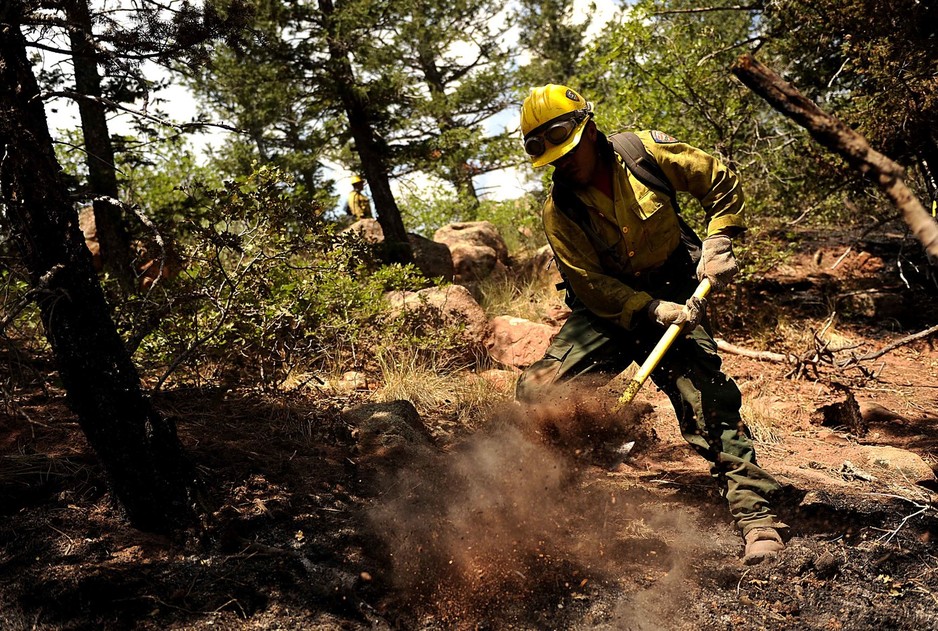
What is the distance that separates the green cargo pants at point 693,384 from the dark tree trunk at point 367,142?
21.9 feet

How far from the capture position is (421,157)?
11273 millimetres

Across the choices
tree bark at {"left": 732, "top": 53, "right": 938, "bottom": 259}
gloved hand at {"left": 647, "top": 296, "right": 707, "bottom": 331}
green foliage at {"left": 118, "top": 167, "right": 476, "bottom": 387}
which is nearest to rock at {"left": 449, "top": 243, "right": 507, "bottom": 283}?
green foliage at {"left": 118, "top": 167, "right": 476, "bottom": 387}

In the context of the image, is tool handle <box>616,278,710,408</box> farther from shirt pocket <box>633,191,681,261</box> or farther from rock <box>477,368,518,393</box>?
rock <box>477,368,518,393</box>

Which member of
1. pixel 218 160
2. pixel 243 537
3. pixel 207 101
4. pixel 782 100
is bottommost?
pixel 243 537

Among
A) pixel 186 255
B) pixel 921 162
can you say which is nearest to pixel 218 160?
pixel 186 255

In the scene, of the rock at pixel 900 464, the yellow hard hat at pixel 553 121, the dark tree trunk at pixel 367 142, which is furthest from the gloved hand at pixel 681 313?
the dark tree trunk at pixel 367 142

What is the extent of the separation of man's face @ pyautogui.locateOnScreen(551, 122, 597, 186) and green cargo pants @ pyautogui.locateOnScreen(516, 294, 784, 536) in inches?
29.4

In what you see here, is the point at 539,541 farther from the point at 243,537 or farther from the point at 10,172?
the point at 10,172

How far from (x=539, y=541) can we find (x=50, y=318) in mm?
2455

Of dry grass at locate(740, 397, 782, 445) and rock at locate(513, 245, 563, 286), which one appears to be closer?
dry grass at locate(740, 397, 782, 445)

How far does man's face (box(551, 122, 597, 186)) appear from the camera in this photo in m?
3.62

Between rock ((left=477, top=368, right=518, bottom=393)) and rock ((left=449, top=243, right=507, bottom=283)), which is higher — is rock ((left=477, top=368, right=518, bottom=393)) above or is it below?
below

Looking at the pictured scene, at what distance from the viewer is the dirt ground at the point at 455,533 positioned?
2.93 meters

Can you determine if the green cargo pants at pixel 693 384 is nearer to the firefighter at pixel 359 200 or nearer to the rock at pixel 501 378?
the rock at pixel 501 378
